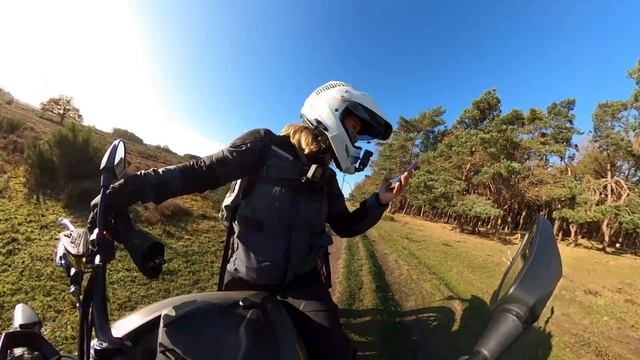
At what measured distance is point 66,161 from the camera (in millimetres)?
11086

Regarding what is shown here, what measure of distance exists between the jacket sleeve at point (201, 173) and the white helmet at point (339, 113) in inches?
17.7

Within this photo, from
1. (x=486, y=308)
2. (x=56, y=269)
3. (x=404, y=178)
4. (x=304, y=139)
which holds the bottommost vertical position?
(x=56, y=269)

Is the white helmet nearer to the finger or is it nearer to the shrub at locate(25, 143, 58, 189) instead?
the finger

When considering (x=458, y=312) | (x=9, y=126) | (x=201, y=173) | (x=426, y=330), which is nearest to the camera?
(x=201, y=173)

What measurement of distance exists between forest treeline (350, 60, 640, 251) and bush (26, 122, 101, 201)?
22.6m

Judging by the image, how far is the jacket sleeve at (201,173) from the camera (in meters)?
1.79

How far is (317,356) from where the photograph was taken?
1995 mm

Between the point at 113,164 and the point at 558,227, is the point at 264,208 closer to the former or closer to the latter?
the point at 113,164

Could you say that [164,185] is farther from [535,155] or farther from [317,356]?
[535,155]

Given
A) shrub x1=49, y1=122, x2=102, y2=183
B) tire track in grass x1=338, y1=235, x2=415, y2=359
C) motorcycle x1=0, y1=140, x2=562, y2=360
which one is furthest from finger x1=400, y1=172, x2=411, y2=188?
shrub x1=49, y1=122, x2=102, y2=183

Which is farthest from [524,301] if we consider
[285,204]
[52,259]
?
[52,259]

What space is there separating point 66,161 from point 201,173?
38.8 feet

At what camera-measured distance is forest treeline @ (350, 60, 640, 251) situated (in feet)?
83.5

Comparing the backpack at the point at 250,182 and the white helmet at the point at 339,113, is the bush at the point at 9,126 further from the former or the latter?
the white helmet at the point at 339,113
